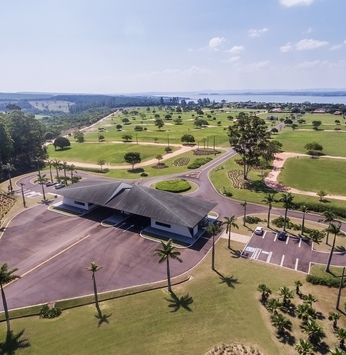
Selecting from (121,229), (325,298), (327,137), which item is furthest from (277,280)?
(327,137)

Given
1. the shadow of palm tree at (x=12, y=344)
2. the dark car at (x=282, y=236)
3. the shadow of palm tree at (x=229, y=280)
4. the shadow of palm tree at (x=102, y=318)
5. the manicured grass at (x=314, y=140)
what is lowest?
the shadow of palm tree at (x=229, y=280)

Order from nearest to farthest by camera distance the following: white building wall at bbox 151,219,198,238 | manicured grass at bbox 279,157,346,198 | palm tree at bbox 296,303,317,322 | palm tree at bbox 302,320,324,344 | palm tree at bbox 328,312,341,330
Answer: palm tree at bbox 302,320,324,344 < palm tree at bbox 328,312,341,330 < palm tree at bbox 296,303,317,322 < white building wall at bbox 151,219,198,238 < manicured grass at bbox 279,157,346,198

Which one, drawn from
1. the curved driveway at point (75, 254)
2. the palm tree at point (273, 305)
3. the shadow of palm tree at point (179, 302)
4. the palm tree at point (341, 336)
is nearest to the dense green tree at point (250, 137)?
the curved driveway at point (75, 254)

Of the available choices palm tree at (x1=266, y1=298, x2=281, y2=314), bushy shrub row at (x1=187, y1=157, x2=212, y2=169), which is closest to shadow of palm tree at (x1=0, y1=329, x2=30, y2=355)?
palm tree at (x1=266, y1=298, x2=281, y2=314)

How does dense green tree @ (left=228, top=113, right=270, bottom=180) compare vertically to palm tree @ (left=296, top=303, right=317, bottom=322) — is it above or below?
above

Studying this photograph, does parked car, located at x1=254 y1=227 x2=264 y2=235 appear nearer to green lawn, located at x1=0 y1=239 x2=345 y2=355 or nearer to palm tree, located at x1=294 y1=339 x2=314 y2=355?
green lawn, located at x1=0 y1=239 x2=345 y2=355

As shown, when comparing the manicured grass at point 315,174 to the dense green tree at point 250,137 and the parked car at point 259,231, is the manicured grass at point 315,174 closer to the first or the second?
the dense green tree at point 250,137

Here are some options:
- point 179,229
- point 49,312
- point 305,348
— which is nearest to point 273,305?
point 305,348
